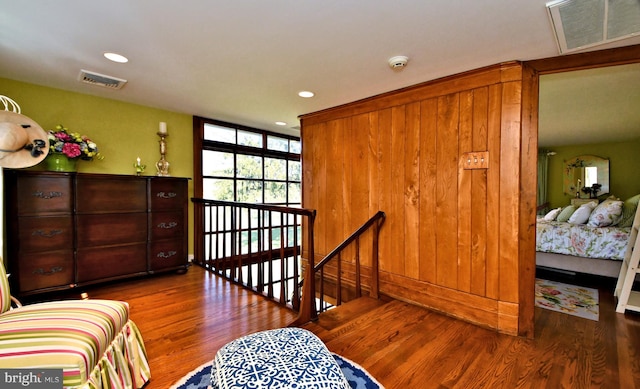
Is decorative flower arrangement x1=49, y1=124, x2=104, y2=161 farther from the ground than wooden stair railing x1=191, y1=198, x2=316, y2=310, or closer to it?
farther from the ground

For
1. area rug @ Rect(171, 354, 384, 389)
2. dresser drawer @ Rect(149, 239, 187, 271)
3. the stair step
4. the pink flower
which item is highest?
the pink flower

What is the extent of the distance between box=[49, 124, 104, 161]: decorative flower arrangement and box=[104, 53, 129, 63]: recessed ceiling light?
3.69ft

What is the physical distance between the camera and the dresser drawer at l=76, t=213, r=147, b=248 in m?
2.56

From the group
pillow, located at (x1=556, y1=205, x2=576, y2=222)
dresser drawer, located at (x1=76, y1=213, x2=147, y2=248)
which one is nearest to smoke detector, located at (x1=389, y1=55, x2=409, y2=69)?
dresser drawer, located at (x1=76, y1=213, x2=147, y2=248)

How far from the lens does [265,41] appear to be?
179 centimetres

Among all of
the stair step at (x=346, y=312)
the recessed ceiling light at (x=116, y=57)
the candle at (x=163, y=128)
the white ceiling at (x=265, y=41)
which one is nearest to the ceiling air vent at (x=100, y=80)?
the white ceiling at (x=265, y=41)

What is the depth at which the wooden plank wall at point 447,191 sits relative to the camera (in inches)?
80.0

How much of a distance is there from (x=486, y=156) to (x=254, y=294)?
2.46 metres

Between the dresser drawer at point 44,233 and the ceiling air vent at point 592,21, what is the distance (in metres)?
3.98

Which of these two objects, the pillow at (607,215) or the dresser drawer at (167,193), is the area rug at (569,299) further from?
the dresser drawer at (167,193)

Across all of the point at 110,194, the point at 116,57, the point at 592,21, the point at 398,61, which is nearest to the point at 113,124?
the point at 110,194

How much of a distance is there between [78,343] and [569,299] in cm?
405

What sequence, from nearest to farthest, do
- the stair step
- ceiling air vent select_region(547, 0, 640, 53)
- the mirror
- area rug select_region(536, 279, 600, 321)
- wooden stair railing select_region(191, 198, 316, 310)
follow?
1. ceiling air vent select_region(547, 0, 640, 53)
2. the stair step
3. area rug select_region(536, 279, 600, 321)
4. wooden stair railing select_region(191, 198, 316, 310)
5. the mirror

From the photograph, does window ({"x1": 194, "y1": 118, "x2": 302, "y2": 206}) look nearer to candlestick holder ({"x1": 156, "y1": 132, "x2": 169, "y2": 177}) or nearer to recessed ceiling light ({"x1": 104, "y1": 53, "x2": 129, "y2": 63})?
candlestick holder ({"x1": 156, "y1": 132, "x2": 169, "y2": 177})
